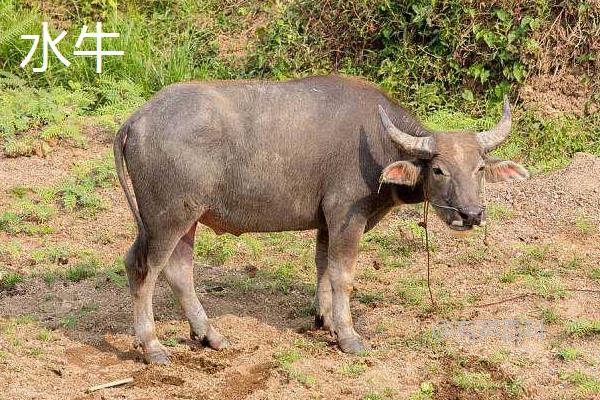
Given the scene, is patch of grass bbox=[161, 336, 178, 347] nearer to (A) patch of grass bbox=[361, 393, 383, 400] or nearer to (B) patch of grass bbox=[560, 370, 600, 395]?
(A) patch of grass bbox=[361, 393, 383, 400]

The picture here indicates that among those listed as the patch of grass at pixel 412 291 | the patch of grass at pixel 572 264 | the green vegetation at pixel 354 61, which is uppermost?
the green vegetation at pixel 354 61

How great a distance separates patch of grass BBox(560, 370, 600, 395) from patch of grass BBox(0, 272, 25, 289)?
4208mm

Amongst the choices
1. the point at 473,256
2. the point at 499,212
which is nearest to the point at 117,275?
the point at 473,256

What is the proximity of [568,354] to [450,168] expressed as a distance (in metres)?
1.49

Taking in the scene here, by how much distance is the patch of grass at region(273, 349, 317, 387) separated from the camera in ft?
22.4

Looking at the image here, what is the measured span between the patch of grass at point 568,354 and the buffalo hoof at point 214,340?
7.38 feet

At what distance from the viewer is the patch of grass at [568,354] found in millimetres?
7168

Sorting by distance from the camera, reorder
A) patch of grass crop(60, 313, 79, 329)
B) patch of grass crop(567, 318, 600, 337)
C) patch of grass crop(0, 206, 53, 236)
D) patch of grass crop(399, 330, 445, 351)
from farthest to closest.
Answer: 1. patch of grass crop(0, 206, 53, 236)
2. patch of grass crop(60, 313, 79, 329)
3. patch of grass crop(567, 318, 600, 337)
4. patch of grass crop(399, 330, 445, 351)

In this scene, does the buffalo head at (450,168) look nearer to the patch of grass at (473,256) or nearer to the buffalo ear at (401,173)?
the buffalo ear at (401,173)

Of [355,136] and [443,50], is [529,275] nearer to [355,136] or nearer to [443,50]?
[355,136]

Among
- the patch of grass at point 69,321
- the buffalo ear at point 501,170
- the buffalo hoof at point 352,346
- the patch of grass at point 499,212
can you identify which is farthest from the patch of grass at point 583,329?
the patch of grass at point 69,321

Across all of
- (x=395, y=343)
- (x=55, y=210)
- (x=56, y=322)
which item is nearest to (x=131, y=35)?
(x=55, y=210)

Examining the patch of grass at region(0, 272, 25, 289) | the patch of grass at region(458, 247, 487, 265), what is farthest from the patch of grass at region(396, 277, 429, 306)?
the patch of grass at region(0, 272, 25, 289)

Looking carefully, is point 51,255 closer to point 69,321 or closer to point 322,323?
point 69,321
